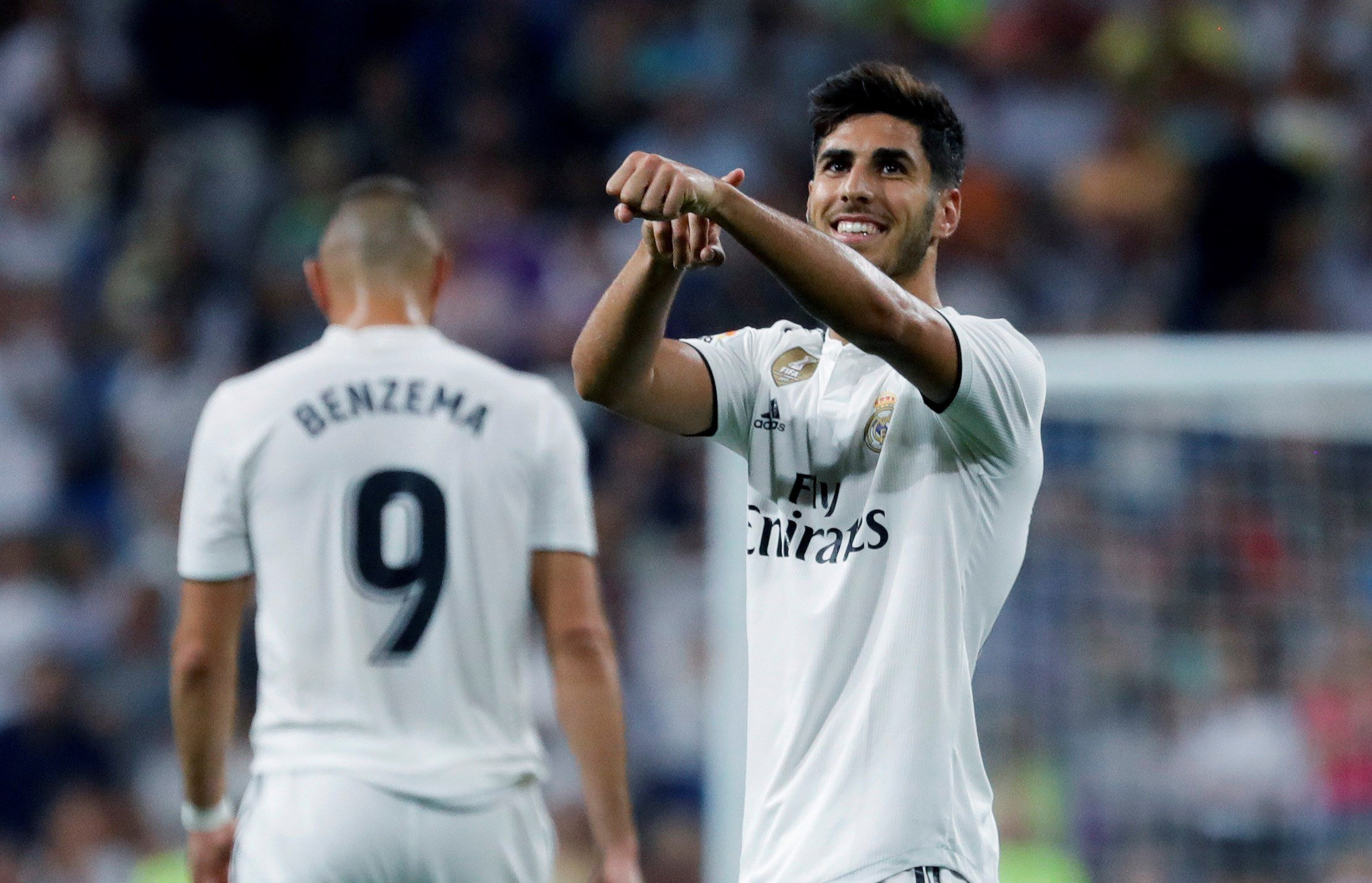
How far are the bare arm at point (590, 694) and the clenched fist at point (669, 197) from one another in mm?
1331

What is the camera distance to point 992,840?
314 cm

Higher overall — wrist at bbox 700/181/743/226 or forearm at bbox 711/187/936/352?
wrist at bbox 700/181/743/226

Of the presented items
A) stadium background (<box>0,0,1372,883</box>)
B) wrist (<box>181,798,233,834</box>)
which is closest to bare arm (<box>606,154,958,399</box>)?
wrist (<box>181,798,233,834</box>)

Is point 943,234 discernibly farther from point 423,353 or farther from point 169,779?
point 169,779

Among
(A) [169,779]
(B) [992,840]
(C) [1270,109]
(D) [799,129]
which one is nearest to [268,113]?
(D) [799,129]

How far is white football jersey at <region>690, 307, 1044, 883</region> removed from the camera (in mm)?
3018

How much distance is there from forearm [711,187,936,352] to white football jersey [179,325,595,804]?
4.31 feet

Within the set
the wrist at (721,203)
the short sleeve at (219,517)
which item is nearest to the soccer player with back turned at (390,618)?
the short sleeve at (219,517)

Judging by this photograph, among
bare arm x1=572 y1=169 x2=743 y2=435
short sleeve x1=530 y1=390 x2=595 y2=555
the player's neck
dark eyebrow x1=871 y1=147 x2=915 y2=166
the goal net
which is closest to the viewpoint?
bare arm x1=572 y1=169 x2=743 y2=435

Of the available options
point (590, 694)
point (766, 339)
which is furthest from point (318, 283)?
point (766, 339)

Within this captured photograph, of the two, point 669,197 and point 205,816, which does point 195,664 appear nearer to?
point 205,816

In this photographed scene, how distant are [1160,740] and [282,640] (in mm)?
3128

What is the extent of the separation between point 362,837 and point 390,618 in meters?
0.46

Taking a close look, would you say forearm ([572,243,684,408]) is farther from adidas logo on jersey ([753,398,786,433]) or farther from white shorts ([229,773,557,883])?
white shorts ([229,773,557,883])
